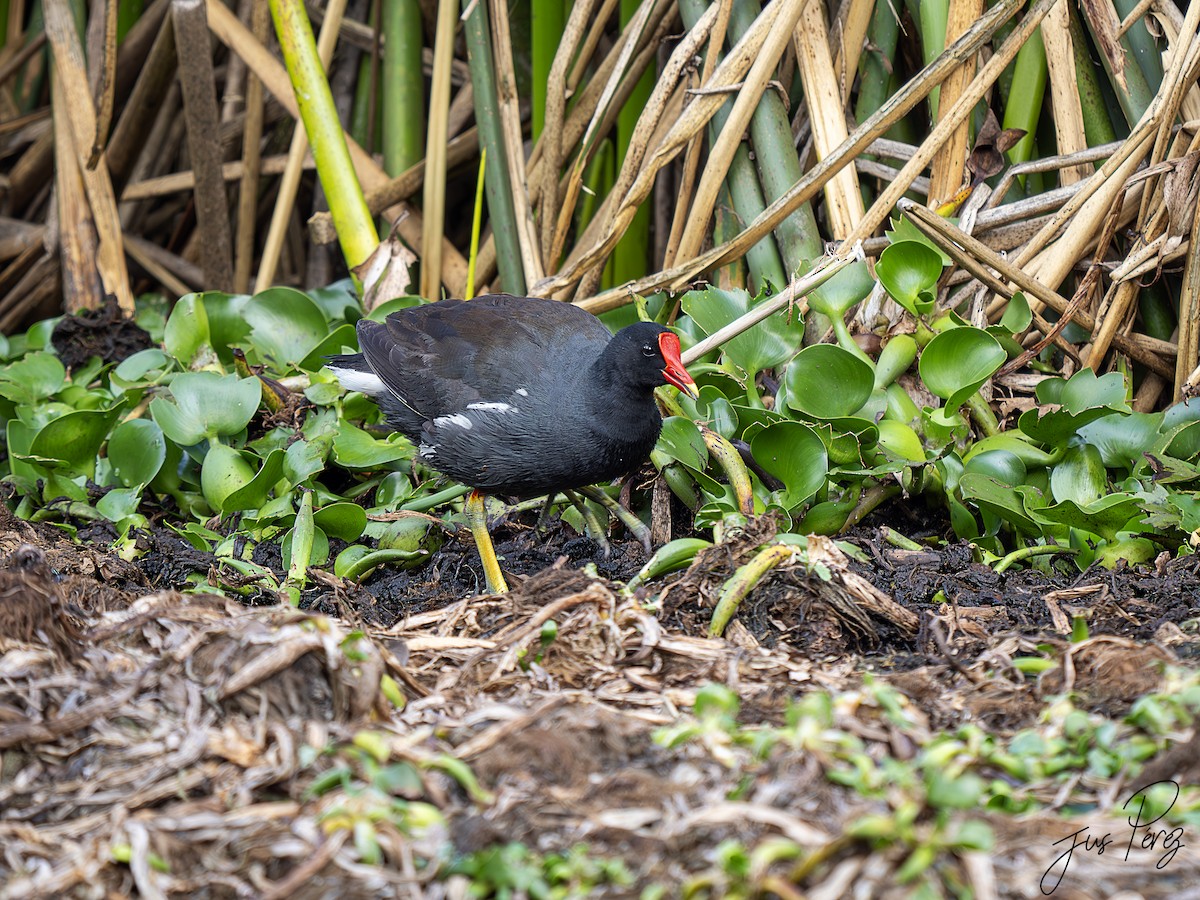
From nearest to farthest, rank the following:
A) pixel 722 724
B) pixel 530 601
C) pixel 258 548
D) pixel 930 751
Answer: pixel 930 751
pixel 722 724
pixel 530 601
pixel 258 548

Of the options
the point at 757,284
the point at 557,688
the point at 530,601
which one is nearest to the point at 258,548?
the point at 530,601

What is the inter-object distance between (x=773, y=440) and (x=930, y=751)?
140 cm

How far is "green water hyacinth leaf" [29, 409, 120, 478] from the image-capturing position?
3354mm

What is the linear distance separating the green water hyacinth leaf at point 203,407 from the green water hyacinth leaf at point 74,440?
21cm

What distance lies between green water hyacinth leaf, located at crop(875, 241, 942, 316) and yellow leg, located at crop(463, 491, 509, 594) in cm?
127

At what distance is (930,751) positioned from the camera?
1.58 m

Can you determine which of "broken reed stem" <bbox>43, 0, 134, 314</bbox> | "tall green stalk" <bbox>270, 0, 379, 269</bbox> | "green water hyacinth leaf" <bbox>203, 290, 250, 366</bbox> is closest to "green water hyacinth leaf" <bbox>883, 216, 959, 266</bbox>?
"tall green stalk" <bbox>270, 0, 379, 269</bbox>

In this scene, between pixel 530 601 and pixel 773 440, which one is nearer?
pixel 530 601

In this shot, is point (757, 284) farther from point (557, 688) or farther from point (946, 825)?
point (946, 825)

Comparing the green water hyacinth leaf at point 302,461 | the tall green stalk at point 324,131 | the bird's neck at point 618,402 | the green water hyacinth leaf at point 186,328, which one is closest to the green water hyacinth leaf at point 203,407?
the green water hyacinth leaf at point 302,461

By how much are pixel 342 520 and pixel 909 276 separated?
1.68 meters

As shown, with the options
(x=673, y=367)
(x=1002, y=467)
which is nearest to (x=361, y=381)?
(x=673, y=367)

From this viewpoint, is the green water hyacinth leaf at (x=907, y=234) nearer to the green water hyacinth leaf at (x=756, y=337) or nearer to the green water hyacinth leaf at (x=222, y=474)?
the green water hyacinth leaf at (x=756, y=337)

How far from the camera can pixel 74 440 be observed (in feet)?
11.2
